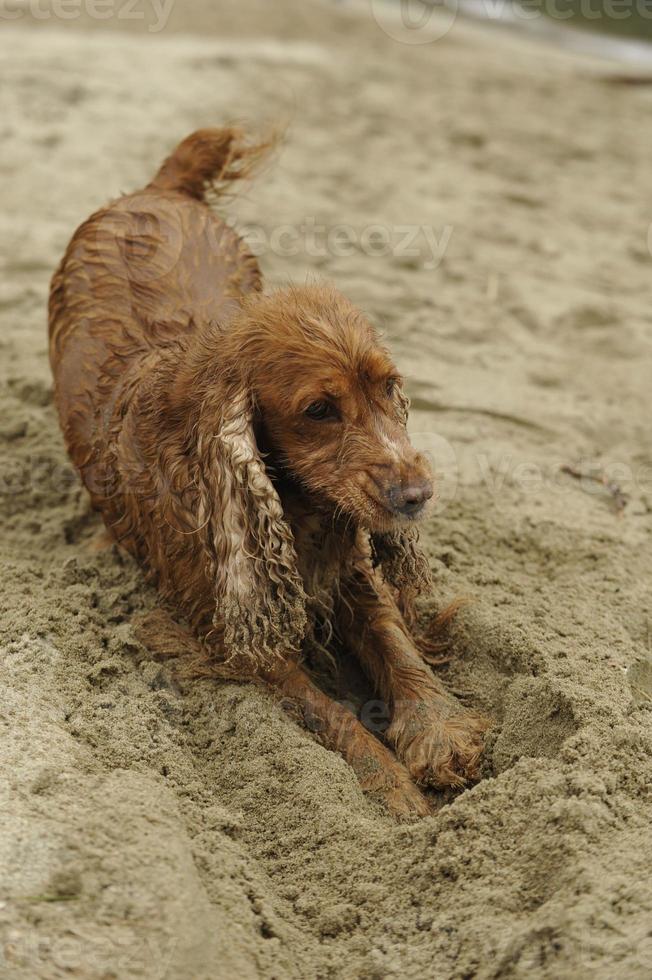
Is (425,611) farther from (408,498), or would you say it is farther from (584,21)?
(584,21)

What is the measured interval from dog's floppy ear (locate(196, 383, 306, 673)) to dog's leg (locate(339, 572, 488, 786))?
1.34 feet

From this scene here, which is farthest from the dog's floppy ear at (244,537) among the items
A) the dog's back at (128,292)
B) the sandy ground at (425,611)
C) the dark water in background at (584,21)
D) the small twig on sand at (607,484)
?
the dark water in background at (584,21)

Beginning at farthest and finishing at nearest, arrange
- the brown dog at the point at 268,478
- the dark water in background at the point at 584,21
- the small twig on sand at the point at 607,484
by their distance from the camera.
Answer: the dark water in background at the point at 584,21 < the small twig on sand at the point at 607,484 < the brown dog at the point at 268,478

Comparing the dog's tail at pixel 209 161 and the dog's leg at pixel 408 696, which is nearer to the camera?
the dog's leg at pixel 408 696

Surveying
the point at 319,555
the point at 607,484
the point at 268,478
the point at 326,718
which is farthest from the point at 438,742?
the point at 607,484

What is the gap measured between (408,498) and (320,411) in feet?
1.13

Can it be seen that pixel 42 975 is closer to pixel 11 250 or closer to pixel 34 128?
pixel 11 250

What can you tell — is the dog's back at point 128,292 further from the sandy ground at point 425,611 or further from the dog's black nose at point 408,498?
the dog's black nose at point 408,498

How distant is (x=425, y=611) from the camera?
12.8 feet

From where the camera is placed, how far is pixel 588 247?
670cm

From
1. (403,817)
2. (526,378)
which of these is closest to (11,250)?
(526,378)

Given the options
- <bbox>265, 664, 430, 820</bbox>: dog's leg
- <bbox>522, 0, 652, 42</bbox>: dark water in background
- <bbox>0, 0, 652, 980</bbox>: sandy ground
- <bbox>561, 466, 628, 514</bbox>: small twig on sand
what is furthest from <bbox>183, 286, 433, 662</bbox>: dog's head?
<bbox>522, 0, 652, 42</bbox>: dark water in background

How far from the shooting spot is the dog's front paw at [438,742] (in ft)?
10.8

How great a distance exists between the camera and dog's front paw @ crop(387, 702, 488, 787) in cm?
329
